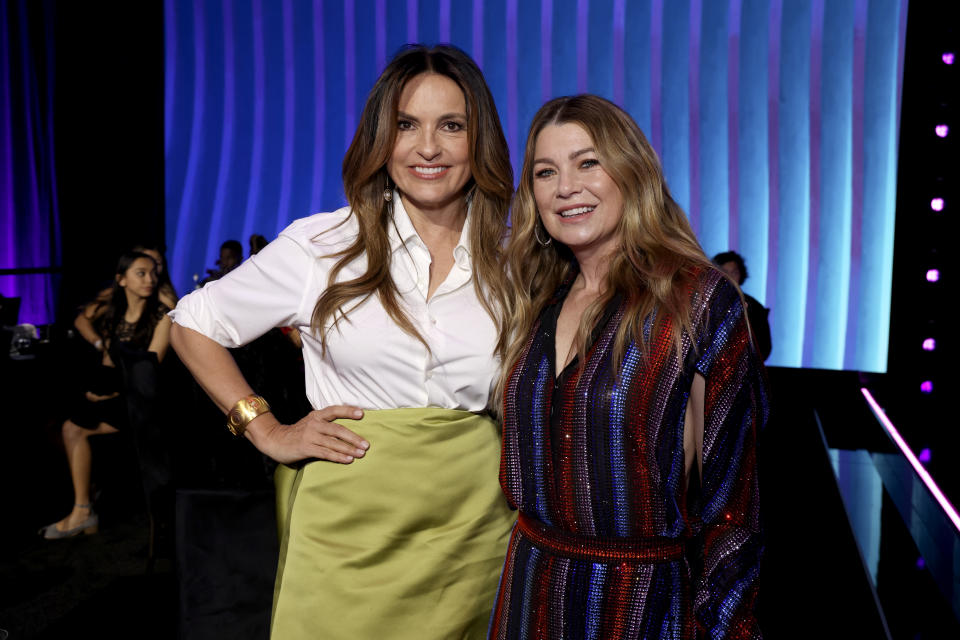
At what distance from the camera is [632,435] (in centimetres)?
124

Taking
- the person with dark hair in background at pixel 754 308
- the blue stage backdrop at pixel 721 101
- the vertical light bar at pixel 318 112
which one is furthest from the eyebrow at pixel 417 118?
the vertical light bar at pixel 318 112

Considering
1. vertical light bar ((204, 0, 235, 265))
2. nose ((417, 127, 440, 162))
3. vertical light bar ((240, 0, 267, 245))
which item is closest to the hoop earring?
nose ((417, 127, 440, 162))

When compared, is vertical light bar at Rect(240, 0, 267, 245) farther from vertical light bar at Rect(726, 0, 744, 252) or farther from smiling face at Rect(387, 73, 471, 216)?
smiling face at Rect(387, 73, 471, 216)

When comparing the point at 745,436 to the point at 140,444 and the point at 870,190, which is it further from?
the point at 870,190

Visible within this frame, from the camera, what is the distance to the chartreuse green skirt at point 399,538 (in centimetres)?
143

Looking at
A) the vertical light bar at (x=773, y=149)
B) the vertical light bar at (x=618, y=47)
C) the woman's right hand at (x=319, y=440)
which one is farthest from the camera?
the vertical light bar at (x=618, y=47)

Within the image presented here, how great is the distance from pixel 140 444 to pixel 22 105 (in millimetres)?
5946

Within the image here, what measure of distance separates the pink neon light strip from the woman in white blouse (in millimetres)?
2163

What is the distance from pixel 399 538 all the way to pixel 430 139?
0.71 metres

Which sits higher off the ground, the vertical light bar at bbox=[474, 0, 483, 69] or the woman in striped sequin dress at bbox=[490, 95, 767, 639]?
the vertical light bar at bbox=[474, 0, 483, 69]

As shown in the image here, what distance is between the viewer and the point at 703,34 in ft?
21.9

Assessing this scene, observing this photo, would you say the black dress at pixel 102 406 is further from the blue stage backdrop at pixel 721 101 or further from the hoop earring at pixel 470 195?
the hoop earring at pixel 470 195

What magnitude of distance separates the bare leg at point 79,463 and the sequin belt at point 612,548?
11.1 feet

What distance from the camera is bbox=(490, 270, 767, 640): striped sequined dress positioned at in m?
1.23
